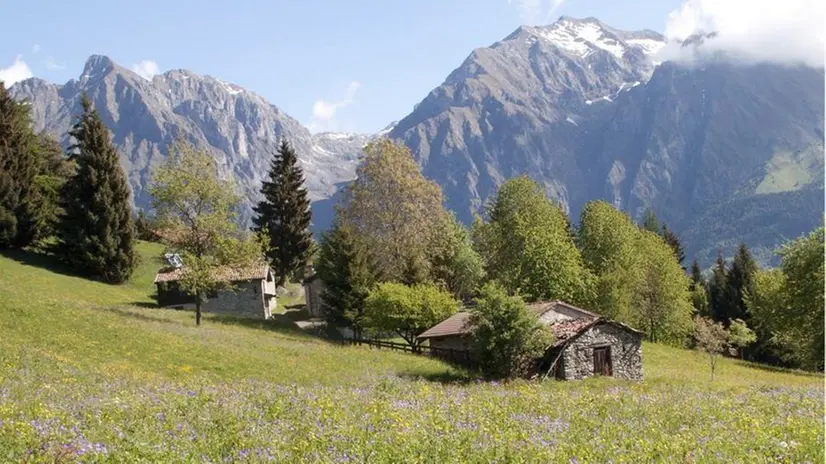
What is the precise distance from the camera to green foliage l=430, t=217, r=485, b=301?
213 ft

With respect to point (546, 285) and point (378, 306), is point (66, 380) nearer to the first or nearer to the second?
point (378, 306)

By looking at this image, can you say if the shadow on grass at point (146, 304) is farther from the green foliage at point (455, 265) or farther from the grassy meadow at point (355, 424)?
the grassy meadow at point (355, 424)

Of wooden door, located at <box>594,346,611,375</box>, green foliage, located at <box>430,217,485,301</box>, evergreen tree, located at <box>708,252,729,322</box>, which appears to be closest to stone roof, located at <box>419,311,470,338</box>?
wooden door, located at <box>594,346,611,375</box>

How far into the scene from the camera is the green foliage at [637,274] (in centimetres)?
7144

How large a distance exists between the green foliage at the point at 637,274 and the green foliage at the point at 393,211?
20963 millimetres

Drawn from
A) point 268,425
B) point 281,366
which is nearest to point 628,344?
point 281,366

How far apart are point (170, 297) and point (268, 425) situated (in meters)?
53.9

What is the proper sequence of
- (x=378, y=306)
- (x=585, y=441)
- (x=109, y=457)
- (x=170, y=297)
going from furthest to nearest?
(x=170, y=297), (x=378, y=306), (x=585, y=441), (x=109, y=457)

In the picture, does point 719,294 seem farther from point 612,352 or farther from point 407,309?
point 407,309

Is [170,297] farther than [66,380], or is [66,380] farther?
[170,297]

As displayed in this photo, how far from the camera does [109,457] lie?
9062 mm

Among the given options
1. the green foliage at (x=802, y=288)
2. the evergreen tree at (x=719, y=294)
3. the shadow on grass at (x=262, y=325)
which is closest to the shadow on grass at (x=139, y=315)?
the shadow on grass at (x=262, y=325)

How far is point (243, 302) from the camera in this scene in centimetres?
6334

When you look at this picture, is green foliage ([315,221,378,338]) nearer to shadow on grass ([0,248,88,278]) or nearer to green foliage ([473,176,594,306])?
green foliage ([473,176,594,306])
